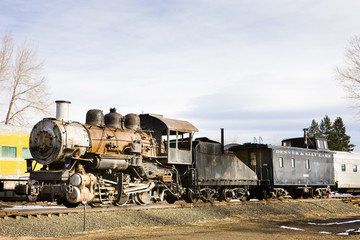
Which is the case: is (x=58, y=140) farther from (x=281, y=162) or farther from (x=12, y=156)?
(x=281, y=162)

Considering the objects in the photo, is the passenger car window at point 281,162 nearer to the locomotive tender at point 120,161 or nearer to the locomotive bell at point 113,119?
the locomotive tender at point 120,161

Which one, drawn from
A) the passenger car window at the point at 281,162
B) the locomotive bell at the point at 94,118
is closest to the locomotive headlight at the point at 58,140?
the locomotive bell at the point at 94,118

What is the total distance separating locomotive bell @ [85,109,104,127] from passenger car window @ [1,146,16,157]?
291 inches

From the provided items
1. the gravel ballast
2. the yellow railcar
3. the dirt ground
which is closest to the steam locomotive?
the gravel ballast

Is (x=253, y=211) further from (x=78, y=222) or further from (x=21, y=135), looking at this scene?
(x=21, y=135)

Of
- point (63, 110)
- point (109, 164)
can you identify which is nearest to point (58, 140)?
point (63, 110)

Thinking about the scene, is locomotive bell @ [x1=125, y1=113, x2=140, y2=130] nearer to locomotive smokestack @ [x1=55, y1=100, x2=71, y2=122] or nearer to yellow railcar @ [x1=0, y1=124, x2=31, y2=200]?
locomotive smokestack @ [x1=55, y1=100, x2=71, y2=122]

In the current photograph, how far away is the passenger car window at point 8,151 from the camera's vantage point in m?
20.5

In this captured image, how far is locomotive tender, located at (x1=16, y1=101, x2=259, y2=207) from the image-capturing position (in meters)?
13.7

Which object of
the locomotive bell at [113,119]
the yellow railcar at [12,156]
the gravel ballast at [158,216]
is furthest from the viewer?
the yellow railcar at [12,156]

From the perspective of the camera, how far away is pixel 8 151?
20.7 meters

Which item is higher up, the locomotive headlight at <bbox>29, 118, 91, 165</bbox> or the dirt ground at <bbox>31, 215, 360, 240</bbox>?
the locomotive headlight at <bbox>29, 118, 91, 165</bbox>

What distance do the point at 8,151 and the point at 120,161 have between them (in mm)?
8774

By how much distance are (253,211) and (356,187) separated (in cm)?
1785
